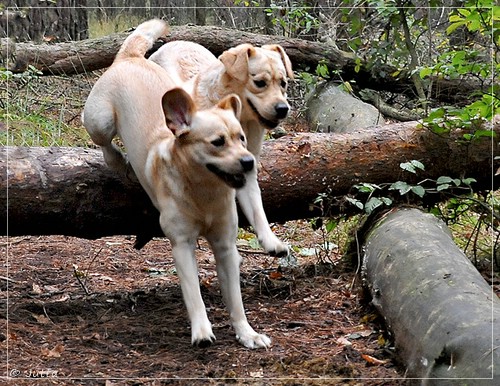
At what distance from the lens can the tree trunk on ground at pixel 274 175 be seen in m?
5.52

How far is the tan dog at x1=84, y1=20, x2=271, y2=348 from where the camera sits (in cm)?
441

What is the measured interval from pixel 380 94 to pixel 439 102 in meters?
0.78

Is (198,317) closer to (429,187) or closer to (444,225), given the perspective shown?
(444,225)

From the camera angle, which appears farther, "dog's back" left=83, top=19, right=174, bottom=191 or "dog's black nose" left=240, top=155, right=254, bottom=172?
"dog's back" left=83, top=19, right=174, bottom=191

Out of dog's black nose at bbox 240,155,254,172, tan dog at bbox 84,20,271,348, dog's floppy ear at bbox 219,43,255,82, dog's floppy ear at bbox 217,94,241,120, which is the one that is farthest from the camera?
dog's floppy ear at bbox 219,43,255,82

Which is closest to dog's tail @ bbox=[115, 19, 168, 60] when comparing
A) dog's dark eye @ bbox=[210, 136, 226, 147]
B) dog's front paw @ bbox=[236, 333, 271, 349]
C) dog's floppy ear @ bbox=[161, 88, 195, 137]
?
dog's floppy ear @ bbox=[161, 88, 195, 137]

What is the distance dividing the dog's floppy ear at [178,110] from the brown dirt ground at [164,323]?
134cm

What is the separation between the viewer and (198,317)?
15.0 ft

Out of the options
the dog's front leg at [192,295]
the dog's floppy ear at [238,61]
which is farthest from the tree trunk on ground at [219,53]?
the dog's front leg at [192,295]

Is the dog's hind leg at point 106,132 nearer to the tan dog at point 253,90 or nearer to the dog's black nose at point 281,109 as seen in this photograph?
the tan dog at point 253,90

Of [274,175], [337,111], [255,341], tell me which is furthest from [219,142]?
[337,111]

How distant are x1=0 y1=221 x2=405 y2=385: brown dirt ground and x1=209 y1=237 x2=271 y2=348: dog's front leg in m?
0.10

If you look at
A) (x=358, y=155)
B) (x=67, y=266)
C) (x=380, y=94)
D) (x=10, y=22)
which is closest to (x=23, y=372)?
(x=67, y=266)

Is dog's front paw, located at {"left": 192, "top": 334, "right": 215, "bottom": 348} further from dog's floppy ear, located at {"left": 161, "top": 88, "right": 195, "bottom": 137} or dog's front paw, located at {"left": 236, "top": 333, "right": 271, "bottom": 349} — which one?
dog's floppy ear, located at {"left": 161, "top": 88, "right": 195, "bottom": 137}
